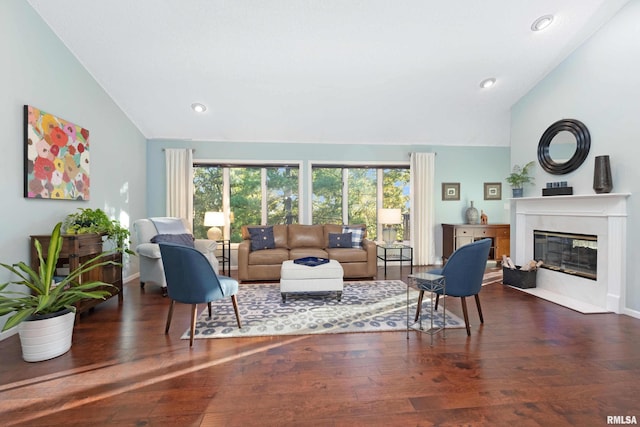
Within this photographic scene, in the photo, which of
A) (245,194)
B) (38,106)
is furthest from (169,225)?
(38,106)

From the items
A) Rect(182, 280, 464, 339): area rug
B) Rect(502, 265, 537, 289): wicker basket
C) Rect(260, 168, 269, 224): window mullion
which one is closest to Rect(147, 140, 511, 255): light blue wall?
Rect(260, 168, 269, 224): window mullion

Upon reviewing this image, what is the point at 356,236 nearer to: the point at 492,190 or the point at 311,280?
the point at 311,280

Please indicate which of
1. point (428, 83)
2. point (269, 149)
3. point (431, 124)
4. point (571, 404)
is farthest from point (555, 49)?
point (269, 149)

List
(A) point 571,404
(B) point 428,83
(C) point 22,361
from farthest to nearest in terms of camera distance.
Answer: (B) point 428,83
(C) point 22,361
(A) point 571,404

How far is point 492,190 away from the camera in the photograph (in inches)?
249

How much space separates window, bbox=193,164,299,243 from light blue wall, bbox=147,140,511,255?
0.22 meters

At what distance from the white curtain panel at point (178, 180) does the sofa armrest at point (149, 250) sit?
151 cm

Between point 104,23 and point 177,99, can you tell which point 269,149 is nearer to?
point 177,99

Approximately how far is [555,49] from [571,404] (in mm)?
4095

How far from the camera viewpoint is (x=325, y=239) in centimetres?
553

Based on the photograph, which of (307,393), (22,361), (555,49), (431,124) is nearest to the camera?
(307,393)

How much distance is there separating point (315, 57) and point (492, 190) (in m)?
4.61

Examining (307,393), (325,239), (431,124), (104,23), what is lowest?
(307,393)

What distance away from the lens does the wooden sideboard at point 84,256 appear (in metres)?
2.99
